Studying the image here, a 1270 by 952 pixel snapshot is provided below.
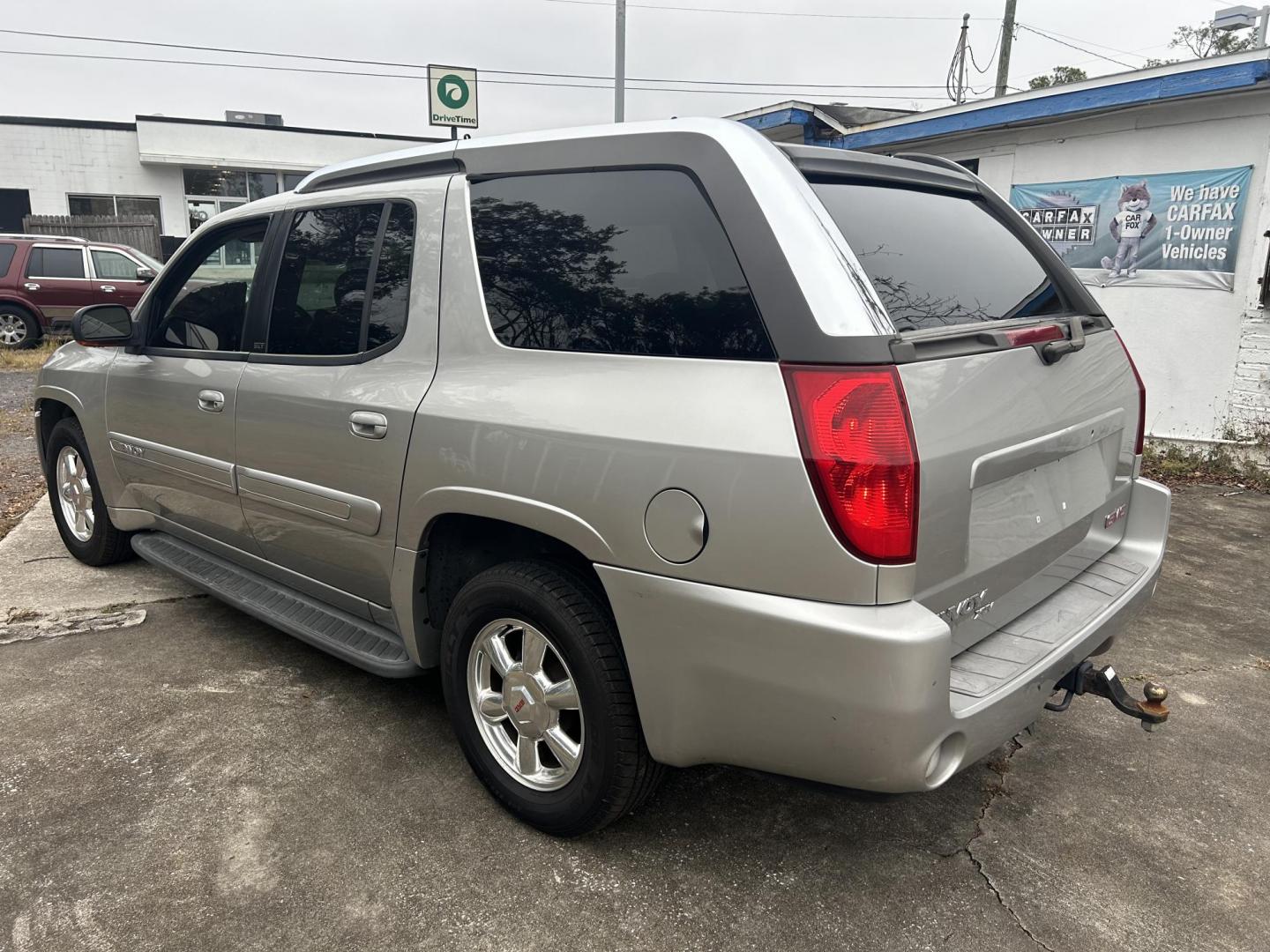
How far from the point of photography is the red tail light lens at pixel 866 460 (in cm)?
192

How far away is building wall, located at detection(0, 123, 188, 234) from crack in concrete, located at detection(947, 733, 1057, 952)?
2605 cm

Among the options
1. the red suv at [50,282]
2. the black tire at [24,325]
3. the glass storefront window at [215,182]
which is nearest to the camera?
the red suv at [50,282]

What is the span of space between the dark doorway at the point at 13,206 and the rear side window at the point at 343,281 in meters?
24.8

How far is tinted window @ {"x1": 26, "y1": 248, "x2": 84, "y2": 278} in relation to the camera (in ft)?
46.5

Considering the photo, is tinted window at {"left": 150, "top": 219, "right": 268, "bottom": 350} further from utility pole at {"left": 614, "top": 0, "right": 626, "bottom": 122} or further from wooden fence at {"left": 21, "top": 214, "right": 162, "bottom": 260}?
wooden fence at {"left": 21, "top": 214, "right": 162, "bottom": 260}

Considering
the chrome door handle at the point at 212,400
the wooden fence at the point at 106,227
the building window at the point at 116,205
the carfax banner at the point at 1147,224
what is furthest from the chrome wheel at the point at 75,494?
the building window at the point at 116,205

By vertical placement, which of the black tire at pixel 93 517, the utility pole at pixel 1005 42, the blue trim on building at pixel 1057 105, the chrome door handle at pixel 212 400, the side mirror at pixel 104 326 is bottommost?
the black tire at pixel 93 517

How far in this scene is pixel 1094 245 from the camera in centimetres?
792

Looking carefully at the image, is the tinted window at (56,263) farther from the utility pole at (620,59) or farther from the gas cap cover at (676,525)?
the gas cap cover at (676,525)

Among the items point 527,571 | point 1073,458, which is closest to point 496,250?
point 527,571

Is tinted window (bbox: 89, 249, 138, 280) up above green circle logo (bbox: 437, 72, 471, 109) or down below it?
below

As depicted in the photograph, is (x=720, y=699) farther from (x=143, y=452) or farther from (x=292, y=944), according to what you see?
(x=143, y=452)

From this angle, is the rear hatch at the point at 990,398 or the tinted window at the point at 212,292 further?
the tinted window at the point at 212,292

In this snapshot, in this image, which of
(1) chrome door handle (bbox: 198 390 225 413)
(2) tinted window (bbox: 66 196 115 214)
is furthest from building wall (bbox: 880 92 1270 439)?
(2) tinted window (bbox: 66 196 115 214)
